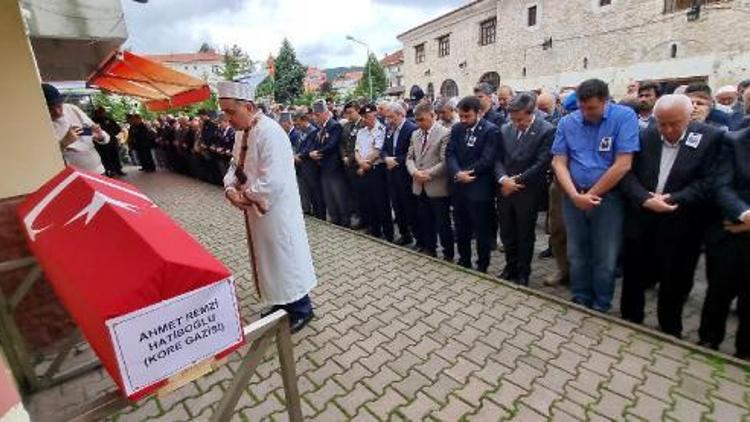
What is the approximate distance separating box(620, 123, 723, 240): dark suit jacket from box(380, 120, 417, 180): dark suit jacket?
2.81 meters

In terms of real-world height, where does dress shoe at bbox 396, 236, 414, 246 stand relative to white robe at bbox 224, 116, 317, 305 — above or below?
below

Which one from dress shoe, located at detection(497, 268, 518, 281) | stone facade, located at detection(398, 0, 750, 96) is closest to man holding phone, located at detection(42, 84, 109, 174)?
dress shoe, located at detection(497, 268, 518, 281)

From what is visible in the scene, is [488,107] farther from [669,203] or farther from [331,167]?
[669,203]

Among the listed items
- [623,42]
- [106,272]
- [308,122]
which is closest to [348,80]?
[623,42]

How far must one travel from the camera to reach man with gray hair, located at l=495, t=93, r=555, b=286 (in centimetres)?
407

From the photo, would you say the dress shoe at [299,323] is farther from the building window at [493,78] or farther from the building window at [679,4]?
the building window at [493,78]

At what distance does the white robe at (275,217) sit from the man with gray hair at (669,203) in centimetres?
269

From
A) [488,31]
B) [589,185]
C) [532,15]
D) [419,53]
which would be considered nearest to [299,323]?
[589,185]

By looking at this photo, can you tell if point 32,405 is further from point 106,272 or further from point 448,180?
point 448,180

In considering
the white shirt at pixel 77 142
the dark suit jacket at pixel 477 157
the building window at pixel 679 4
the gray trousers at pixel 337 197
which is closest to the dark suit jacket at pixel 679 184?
the dark suit jacket at pixel 477 157

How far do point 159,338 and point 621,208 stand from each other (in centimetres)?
349

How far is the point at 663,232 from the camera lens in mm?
3229

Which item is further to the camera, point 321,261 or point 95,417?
point 321,261

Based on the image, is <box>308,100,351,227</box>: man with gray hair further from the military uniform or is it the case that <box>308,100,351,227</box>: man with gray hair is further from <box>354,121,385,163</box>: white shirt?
<box>354,121,385,163</box>: white shirt
